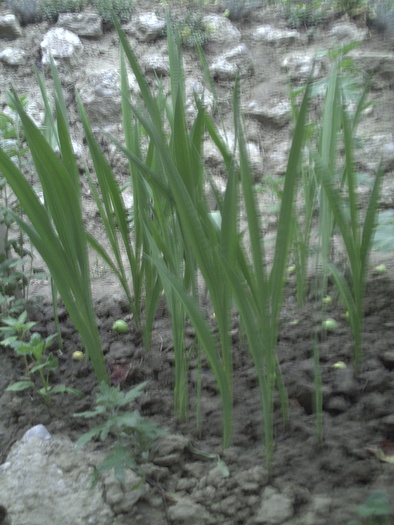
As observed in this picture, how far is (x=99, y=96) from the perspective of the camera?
2.88 metres

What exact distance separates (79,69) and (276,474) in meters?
2.65

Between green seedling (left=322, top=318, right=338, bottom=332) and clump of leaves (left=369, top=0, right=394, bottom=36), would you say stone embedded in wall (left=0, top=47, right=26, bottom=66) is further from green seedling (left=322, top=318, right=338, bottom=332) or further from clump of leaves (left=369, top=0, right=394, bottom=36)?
green seedling (left=322, top=318, right=338, bottom=332)

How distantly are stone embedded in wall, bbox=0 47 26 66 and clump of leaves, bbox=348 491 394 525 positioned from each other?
9.59 feet

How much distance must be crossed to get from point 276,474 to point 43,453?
1.41ft

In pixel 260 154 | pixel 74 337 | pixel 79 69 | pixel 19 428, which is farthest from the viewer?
pixel 79 69

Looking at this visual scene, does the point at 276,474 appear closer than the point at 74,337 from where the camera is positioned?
Yes

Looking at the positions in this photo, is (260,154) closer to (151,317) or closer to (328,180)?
(151,317)

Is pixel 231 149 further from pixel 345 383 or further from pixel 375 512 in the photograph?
pixel 375 512

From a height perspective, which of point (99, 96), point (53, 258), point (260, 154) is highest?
point (99, 96)

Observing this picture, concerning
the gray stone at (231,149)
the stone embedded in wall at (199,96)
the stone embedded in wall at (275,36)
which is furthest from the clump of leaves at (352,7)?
the gray stone at (231,149)

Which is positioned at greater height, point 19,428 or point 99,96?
point 99,96

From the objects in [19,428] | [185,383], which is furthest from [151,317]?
[19,428]

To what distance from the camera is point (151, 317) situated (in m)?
1.26

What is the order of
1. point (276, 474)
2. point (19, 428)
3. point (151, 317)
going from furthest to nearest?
point (151, 317) < point (19, 428) < point (276, 474)
